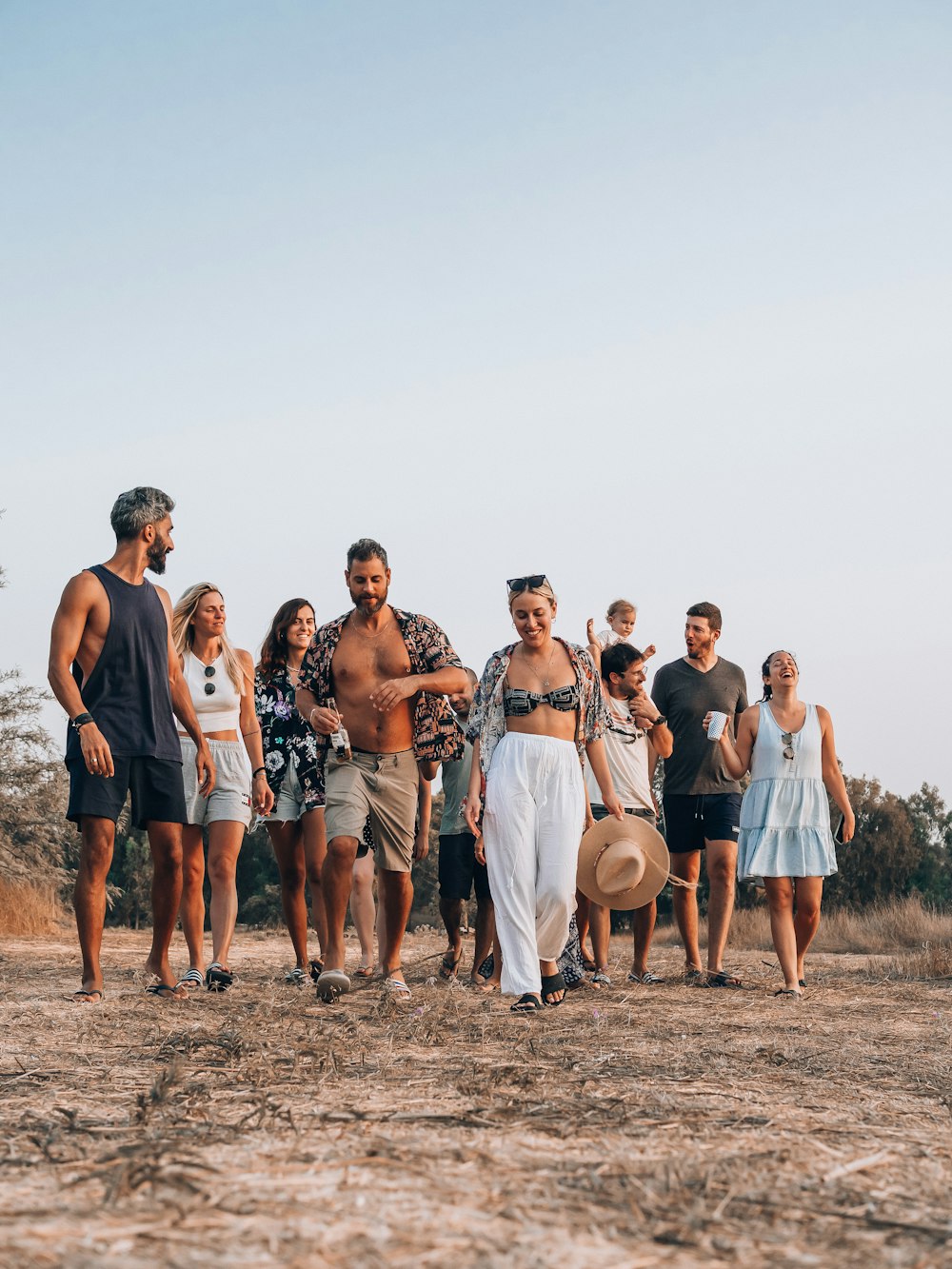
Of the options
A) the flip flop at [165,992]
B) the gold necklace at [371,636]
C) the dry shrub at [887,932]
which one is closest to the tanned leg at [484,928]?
the gold necklace at [371,636]

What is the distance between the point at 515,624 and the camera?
7.27 meters

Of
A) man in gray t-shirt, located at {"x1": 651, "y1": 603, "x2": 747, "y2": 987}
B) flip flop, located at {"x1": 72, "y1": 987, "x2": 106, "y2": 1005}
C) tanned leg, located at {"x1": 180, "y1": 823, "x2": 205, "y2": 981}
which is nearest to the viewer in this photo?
flip flop, located at {"x1": 72, "y1": 987, "x2": 106, "y2": 1005}

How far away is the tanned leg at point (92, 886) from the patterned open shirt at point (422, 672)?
1.50m

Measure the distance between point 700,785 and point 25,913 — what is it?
8.31 metres

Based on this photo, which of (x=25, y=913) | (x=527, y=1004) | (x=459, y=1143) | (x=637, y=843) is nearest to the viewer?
(x=459, y=1143)

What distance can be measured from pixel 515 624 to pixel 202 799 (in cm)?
219

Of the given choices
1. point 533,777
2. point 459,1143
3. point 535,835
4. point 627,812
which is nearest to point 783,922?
point 627,812

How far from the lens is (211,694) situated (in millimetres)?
8164

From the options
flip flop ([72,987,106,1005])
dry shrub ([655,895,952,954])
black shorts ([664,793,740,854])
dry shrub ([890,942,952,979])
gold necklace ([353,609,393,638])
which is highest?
gold necklace ([353,609,393,638])

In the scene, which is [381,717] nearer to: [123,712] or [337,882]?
[337,882]

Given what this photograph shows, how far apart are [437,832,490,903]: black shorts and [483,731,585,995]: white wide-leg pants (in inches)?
79.4

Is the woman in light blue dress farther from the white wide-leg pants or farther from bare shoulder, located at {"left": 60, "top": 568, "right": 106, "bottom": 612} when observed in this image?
bare shoulder, located at {"left": 60, "top": 568, "right": 106, "bottom": 612}

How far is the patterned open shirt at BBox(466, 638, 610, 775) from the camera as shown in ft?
23.9

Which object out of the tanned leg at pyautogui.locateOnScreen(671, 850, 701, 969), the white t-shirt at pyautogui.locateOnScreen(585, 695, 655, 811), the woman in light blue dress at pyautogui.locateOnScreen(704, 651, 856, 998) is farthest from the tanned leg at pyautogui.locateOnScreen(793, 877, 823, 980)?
the white t-shirt at pyautogui.locateOnScreen(585, 695, 655, 811)
